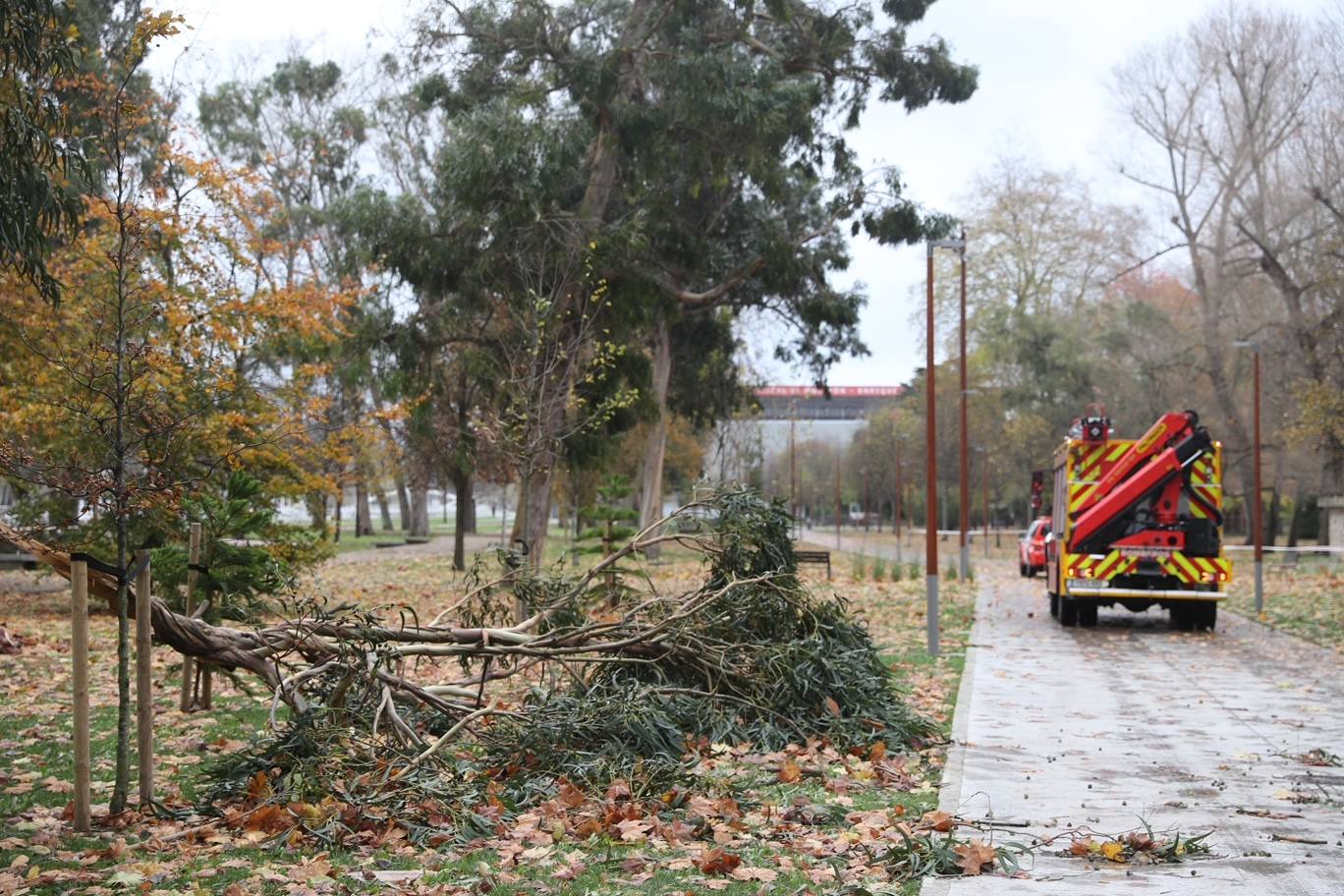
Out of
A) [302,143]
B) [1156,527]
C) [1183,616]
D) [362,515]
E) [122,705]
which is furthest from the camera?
[362,515]

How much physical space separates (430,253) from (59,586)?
9.91 m

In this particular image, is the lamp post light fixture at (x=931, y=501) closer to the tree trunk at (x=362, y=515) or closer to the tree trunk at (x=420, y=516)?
the tree trunk at (x=420, y=516)

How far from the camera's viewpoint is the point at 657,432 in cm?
3741

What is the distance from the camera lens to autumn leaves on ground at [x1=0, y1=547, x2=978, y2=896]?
21.1ft

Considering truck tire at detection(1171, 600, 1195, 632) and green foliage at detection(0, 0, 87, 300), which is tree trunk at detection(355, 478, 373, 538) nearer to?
truck tire at detection(1171, 600, 1195, 632)

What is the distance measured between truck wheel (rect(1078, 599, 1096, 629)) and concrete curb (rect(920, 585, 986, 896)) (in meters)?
6.17

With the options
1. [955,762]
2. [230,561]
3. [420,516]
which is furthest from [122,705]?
[420,516]

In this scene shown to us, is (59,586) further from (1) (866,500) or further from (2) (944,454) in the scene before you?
(1) (866,500)

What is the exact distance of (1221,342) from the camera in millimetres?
47156

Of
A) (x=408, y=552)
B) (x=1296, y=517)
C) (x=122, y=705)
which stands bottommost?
(x=408, y=552)

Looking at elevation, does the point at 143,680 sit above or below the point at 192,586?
below

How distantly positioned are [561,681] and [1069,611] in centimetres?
1347

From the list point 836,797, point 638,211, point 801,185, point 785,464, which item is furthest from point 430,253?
point 785,464

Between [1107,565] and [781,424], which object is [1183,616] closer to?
[1107,565]
